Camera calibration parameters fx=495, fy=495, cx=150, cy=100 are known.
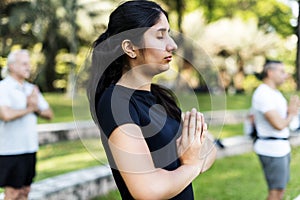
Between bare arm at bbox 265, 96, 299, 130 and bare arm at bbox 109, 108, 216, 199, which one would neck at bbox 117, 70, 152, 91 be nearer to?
bare arm at bbox 109, 108, 216, 199

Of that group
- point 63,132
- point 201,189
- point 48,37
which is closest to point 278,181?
point 201,189

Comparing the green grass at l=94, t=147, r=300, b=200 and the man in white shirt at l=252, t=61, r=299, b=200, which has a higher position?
the man in white shirt at l=252, t=61, r=299, b=200

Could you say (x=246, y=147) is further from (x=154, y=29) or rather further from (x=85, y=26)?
(x=85, y=26)

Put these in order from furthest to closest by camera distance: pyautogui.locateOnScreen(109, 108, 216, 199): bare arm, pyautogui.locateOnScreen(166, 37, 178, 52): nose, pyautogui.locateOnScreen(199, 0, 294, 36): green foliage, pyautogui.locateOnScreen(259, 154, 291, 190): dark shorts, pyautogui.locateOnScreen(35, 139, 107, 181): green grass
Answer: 1. pyautogui.locateOnScreen(199, 0, 294, 36): green foliage
2. pyautogui.locateOnScreen(35, 139, 107, 181): green grass
3. pyautogui.locateOnScreen(259, 154, 291, 190): dark shorts
4. pyautogui.locateOnScreen(166, 37, 178, 52): nose
5. pyautogui.locateOnScreen(109, 108, 216, 199): bare arm

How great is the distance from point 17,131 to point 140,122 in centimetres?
239

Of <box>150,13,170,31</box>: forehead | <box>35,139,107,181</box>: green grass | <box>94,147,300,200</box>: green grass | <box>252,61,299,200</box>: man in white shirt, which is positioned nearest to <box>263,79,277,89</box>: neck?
<box>252,61,299,200</box>: man in white shirt

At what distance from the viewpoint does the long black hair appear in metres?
1.14

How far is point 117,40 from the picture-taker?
46.3 inches

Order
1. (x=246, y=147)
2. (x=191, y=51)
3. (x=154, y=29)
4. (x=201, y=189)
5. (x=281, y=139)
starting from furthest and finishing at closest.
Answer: (x=246, y=147)
(x=201, y=189)
(x=281, y=139)
(x=191, y=51)
(x=154, y=29)

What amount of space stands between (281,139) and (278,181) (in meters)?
0.31

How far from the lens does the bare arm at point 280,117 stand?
3365 millimetres

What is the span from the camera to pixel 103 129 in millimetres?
1068

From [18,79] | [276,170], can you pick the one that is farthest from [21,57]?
[276,170]

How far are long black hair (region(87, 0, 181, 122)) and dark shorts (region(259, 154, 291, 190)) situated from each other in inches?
95.6
